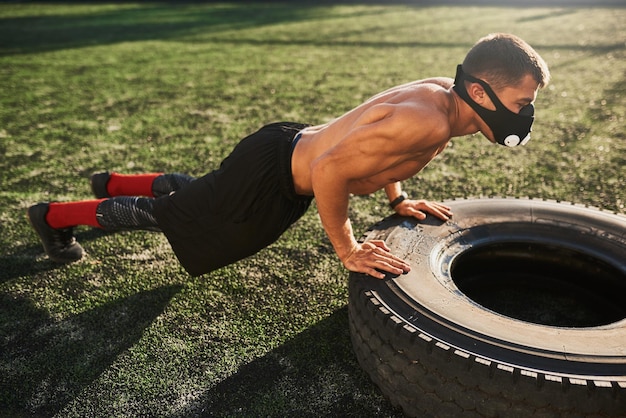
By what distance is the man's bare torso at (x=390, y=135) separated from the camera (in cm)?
171

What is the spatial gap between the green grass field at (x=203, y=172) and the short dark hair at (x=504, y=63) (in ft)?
3.38

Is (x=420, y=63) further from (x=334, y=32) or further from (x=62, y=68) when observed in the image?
(x=62, y=68)

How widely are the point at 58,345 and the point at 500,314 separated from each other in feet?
5.10

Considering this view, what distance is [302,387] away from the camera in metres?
1.84

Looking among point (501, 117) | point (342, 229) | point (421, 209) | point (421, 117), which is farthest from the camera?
point (421, 209)

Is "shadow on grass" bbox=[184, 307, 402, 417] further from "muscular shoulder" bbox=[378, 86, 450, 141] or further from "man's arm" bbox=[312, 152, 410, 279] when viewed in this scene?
"muscular shoulder" bbox=[378, 86, 450, 141]

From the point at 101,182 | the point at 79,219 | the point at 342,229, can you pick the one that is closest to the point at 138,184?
the point at 101,182

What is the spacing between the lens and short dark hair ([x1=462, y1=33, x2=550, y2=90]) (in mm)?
1729

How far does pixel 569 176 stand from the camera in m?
3.42

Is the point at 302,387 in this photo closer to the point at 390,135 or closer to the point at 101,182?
the point at 390,135

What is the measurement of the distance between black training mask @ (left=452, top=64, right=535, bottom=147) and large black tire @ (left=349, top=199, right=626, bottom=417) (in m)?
0.45

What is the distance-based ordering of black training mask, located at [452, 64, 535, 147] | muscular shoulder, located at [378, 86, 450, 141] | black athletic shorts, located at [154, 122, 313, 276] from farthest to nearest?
black athletic shorts, located at [154, 122, 313, 276] < black training mask, located at [452, 64, 535, 147] < muscular shoulder, located at [378, 86, 450, 141]

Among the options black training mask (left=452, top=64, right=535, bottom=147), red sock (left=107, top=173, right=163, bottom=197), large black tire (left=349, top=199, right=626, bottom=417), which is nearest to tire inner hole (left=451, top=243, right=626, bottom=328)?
large black tire (left=349, top=199, right=626, bottom=417)

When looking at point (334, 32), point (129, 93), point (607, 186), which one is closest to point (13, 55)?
point (129, 93)
